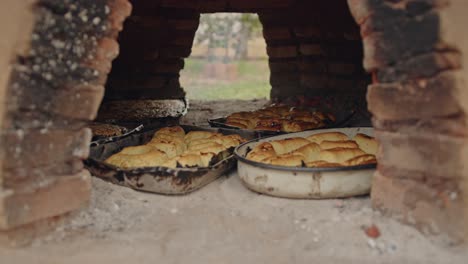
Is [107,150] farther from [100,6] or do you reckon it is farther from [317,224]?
[317,224]

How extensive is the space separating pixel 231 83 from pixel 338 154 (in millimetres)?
9042

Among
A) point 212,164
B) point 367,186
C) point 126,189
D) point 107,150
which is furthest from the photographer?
point 107,150

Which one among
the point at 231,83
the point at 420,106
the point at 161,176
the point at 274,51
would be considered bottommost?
the point at 231,83

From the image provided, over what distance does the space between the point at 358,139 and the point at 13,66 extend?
2.32 m

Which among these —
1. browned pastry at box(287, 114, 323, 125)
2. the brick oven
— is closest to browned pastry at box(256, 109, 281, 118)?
browned pastry at box(287, 114, 323, 125)

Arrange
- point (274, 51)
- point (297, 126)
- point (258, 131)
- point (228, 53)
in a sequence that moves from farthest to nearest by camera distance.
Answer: point (228, 53)
point (274, 51)
point (297, 126)
point (258, 131)

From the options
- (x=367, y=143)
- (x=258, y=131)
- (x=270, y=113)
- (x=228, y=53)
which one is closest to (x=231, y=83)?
(x=228, y=53)

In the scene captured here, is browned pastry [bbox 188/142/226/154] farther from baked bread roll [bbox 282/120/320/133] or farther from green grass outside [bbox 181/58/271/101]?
green grass outside [bbox 181/58/271/101]

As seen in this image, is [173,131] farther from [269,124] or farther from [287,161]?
[287,161]

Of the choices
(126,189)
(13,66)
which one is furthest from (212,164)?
(13,66)

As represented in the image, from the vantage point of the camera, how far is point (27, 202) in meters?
2.36

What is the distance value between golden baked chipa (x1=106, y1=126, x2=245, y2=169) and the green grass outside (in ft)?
15.3

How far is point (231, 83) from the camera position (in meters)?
12.0

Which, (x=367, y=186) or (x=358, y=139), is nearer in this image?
(x=367, y=186)
